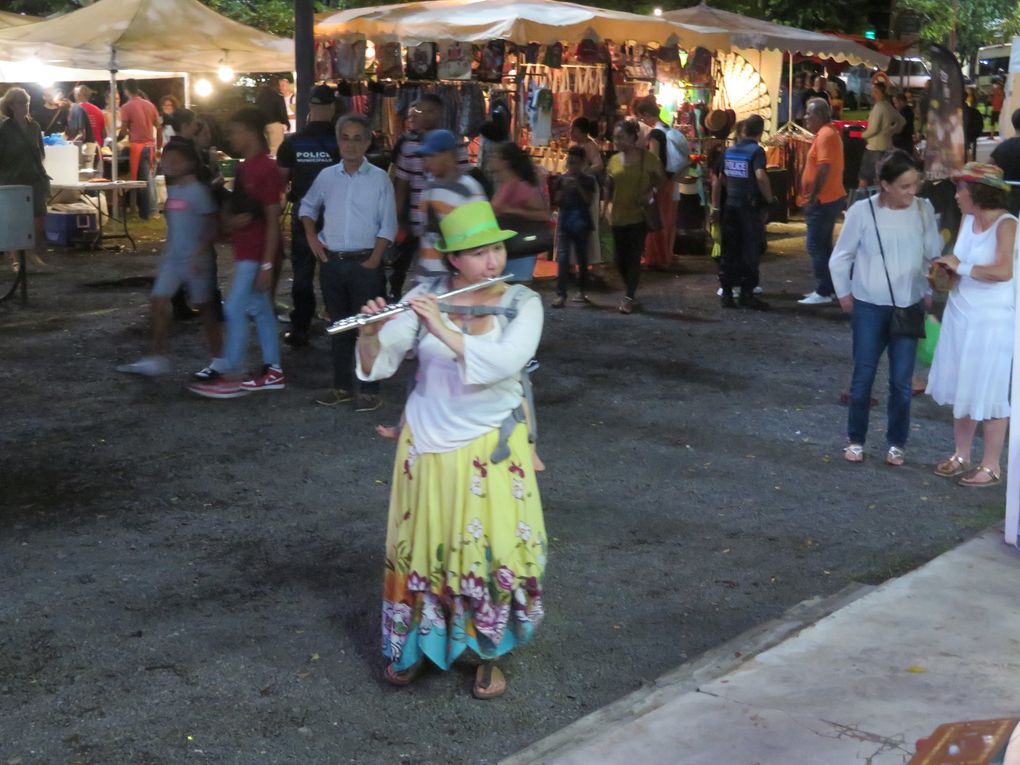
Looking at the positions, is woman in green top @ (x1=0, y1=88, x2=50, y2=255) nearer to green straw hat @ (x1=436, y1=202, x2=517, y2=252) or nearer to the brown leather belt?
the brown leather belt

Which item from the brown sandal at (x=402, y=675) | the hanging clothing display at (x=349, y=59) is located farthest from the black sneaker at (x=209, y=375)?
the hanging clothing display at (x=349, y=59)

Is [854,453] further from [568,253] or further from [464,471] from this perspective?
[568,253]

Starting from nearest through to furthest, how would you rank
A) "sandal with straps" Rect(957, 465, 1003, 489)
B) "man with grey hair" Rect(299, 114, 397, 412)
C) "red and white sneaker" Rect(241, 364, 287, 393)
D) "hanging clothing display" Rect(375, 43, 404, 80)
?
"sandal with straps" Rect(957, 465, 1003, 489) < "man with grey hair" Rect(299, 114, 397, 412) < "red and white sneaker" Rect(241, 364, 287, 393) < "hanging clothing display" Rect(375, 43, 404, 80)

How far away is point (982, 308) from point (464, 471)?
12.8 feet

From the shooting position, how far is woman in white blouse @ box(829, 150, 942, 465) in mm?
7418

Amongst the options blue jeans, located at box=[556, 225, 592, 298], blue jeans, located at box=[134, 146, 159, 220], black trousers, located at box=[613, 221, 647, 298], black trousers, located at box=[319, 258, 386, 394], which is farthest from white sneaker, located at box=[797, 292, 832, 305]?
blue jeans, located at box=[134, 146, 159, 220]

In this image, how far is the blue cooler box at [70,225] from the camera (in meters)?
16.7

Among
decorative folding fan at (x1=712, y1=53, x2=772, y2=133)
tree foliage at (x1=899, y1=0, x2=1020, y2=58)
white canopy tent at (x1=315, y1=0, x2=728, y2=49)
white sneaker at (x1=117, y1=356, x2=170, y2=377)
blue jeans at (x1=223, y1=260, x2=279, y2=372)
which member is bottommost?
white sneaker at (x1=117, y1=356, x2=170, y2=377)

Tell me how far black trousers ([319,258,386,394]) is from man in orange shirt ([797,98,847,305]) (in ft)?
19.3

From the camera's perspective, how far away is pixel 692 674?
4.88m

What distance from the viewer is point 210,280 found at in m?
9.53

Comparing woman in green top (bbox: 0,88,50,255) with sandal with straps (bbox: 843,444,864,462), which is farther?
woman in green top (bbox: 0,88,50,255)

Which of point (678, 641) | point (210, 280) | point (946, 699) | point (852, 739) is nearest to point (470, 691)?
point (678, 641)

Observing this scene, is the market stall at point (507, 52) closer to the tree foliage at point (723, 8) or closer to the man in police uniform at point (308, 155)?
the man in police uniform at point (308, 155)
